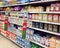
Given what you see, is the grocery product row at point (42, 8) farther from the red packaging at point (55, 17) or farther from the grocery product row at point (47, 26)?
the grocery product row at point (47, 26)

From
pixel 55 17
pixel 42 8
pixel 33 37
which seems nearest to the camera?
pixel 55 17

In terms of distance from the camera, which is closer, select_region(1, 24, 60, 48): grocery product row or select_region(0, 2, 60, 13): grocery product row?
select_region(0, 2, 60, 13): grocery product row

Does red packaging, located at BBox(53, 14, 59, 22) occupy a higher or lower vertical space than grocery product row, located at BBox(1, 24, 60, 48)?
higher

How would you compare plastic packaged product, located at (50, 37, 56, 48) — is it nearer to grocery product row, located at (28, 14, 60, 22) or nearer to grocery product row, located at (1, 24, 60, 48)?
grocery product row, located at (1, 24, 60, 48)

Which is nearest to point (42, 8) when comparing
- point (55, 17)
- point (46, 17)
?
point (46, 17)

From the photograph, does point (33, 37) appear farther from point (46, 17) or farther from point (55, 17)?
point (55, 17)

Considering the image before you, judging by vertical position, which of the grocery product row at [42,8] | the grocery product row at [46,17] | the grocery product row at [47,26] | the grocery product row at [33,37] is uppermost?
the grocery product row at [42,8]

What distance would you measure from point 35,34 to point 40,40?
12.7 inches

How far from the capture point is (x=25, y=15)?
4531 mm

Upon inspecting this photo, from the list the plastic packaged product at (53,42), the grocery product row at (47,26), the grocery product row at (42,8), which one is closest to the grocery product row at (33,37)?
the plastic packaged product at (53,42)

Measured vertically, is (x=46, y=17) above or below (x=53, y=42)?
above

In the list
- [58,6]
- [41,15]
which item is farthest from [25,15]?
[58,6]

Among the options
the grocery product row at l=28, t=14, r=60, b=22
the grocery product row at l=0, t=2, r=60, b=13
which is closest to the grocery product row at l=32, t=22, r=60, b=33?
the grocery product row at l=28, t=14, r=60, b=22

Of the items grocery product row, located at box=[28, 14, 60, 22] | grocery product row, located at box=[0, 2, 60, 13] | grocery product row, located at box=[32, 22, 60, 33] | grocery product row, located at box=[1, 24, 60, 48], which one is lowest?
grocery product row, located at box=[1, 24, 60, 48]
